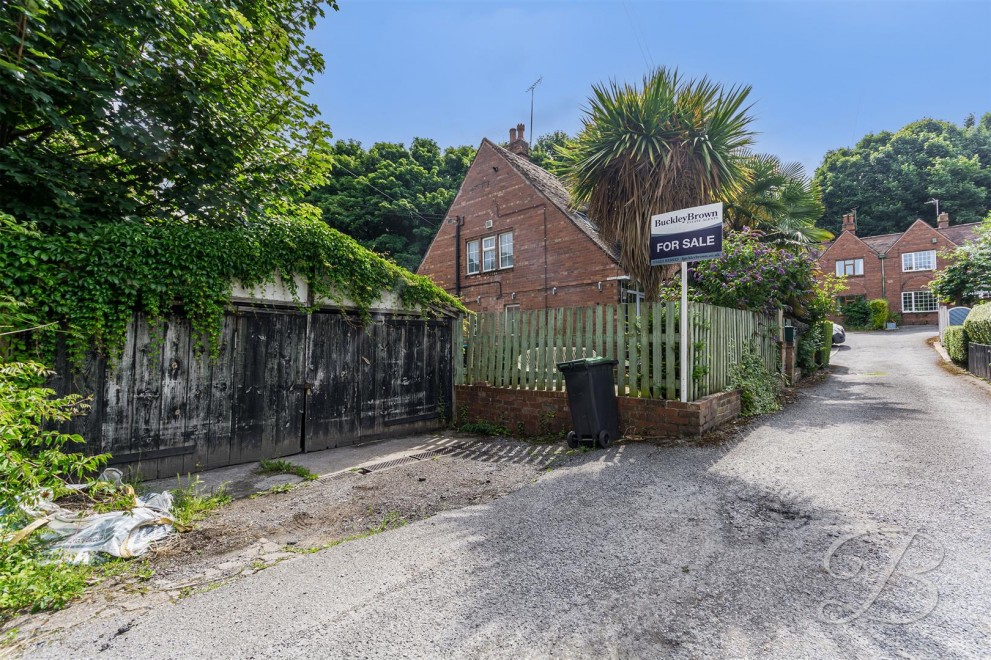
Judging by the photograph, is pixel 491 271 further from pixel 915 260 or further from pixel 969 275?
pixel 915 260

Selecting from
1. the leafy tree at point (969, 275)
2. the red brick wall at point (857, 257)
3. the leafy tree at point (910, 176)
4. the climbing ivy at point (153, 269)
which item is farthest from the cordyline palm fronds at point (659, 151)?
the leafy tree at point (910, 176)

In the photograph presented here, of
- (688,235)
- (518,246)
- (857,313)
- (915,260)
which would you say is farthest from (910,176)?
(688,235)

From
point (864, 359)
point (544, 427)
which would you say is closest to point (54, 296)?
point (544, 427)

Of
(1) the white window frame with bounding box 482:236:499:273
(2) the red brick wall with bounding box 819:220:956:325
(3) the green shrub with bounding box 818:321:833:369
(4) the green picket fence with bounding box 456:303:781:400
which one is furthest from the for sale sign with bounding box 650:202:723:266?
(2) the red brick wall with bounding box 819:220:956:325

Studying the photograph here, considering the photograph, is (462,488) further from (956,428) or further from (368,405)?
(956,428)

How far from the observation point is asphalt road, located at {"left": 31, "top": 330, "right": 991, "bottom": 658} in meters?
2.12

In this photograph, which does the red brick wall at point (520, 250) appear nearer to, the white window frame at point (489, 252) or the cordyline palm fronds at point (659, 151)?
the white window frame at point (489, 252)

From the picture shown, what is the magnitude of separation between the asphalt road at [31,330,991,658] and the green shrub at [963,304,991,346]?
9718 millimetres

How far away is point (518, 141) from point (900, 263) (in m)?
34.6

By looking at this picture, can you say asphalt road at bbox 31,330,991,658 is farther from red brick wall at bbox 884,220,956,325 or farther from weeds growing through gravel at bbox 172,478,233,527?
red brick wall at bbox 884,220,956,325

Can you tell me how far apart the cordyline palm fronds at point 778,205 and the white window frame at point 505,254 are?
7.34m

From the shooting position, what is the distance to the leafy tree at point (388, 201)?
27812 mm

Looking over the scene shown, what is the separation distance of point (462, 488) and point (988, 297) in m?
22.7

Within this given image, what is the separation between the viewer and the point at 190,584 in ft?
9.23
